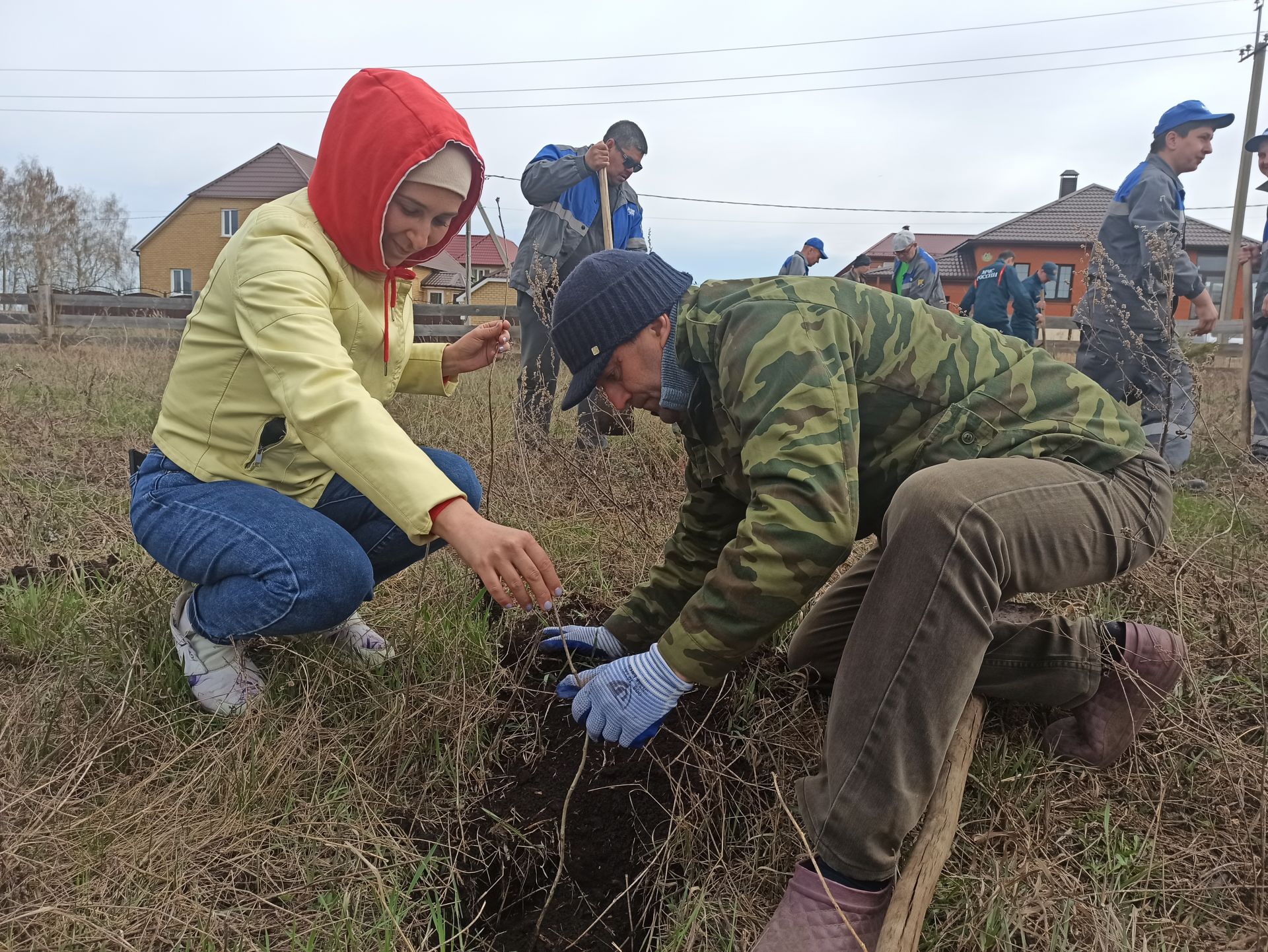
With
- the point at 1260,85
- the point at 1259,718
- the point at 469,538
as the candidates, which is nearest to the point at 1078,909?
the point at 1259,718

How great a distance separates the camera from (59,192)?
107ft

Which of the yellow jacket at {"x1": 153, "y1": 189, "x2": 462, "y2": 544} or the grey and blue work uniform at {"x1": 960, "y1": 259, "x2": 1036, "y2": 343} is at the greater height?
the grey and blue work uniform at {"x1": 960, "y1": 259, "x2": 1036, "y2": 343}

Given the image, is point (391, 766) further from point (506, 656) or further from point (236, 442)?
point (236, 442)

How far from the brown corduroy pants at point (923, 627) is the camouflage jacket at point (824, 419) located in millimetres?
125

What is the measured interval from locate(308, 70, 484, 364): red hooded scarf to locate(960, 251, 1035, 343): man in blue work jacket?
728 centimetres

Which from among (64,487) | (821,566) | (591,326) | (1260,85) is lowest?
(64,487)

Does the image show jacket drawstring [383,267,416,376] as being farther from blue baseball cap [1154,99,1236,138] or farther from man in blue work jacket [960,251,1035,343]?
man in blue work jacket [960,251,1035,343]

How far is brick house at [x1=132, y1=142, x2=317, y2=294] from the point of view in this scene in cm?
3356

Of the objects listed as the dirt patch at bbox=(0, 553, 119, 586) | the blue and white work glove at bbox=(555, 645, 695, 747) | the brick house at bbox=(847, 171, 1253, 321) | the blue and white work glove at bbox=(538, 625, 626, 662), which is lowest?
the blue and white work glove at bbox=(538, 625, 626, 662)

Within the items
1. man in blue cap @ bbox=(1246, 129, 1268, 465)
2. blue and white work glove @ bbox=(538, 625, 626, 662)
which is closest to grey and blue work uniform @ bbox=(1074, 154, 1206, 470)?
man in blue cap @ bbox=(1246, 129, 1268, 465)

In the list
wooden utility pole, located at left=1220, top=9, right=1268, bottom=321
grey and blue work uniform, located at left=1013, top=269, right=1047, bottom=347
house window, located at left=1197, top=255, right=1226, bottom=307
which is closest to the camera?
grey and blue work uniform, located at left=1013, top=269, right=1047, bottom=347

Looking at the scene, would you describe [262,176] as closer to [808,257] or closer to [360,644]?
[808,257]

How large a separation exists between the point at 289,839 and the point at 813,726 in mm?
1133

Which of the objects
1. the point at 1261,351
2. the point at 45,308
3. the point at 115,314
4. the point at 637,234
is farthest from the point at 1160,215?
the point at 115,314
